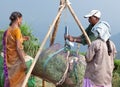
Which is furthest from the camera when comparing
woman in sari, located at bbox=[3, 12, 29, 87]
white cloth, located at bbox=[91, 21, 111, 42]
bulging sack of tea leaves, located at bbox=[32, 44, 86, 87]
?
bulging sack of tea leaves, located at bbox=[32, 44, 86, 87]

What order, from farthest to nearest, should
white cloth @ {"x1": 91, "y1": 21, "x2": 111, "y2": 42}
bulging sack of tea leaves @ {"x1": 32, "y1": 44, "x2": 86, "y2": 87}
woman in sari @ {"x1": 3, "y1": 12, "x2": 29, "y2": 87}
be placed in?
1. bulging sack of tea leaves @ {"x1": 32, "y1": 44, "x2": 86, "y2": 87}
2. woman in sari @ {"x1": 3, "y1": 12, "x2": 29, "y2": 87}
3. white cloth @ {"x1": 91, "y1": 21, "x2": 111, "y2": 42}

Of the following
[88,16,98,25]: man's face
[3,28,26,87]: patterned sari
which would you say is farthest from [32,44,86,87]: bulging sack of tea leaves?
[88,16,98,25]: man's face

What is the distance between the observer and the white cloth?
7.10m

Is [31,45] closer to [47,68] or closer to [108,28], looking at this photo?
[47,68]

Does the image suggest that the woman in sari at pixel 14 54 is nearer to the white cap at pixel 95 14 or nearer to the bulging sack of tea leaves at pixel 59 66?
the bulging sack of tea leaves at pixel 59 66

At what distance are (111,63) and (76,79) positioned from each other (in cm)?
97

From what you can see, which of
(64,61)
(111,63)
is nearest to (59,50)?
(64,61)

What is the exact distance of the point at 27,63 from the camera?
8312 mm

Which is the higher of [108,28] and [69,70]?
Result: [108,28]

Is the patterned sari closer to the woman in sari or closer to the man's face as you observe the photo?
the woman in sari

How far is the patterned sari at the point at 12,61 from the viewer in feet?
26.1

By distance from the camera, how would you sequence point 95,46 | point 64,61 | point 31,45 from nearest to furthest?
point 95,46 < point 64,61 < point 31,45

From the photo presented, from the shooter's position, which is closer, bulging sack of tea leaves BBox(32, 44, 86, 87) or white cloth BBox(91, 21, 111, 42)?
white cloth BBox(91, 21, 111, 42)

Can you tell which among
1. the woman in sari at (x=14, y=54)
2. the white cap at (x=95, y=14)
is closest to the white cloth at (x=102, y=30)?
the white cap at (x=95, y=14)
